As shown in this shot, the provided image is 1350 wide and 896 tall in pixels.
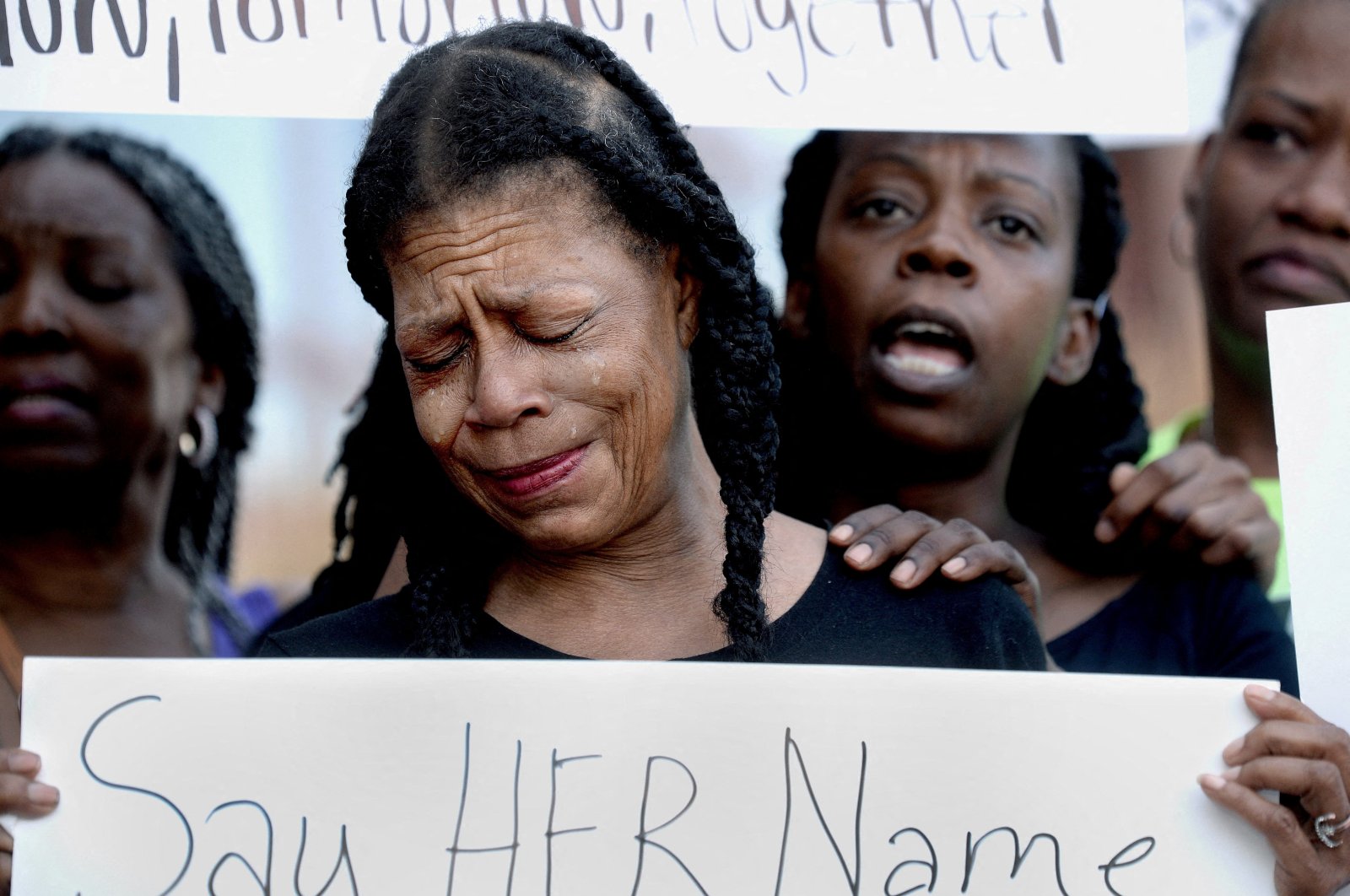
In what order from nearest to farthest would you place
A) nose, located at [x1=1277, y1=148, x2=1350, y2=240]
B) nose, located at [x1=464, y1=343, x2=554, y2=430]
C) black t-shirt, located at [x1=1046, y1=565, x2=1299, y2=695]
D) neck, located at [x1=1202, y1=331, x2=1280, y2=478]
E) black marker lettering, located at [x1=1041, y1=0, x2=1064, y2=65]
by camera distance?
1. nose, located at [x1=464, y1=343, x2=554, y2=430]
2. black marker lettering, located at [x1=1041, y1=0, x2=1064, y2=65]
3. black t-shirt, located at [x1=1046, y1=565, x2=1299, y2=695]
4. nose, located at [x1=1277, y1=148, x2=1350, y2=240]
5. neck, located at [x1=1202, y1=331, x2=1280, y2=478]

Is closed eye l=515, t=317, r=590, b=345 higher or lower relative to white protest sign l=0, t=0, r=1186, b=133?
lower

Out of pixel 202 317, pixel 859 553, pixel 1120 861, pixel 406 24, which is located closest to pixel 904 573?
pixel 859 553

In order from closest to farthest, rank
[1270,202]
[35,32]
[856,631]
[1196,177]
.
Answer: [856,631], [35,32], [1270,202], [1196,177]

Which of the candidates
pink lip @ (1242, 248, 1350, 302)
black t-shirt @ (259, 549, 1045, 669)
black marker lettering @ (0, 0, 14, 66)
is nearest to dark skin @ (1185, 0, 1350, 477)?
pink lip @ (1242, 248, 1350, 302)

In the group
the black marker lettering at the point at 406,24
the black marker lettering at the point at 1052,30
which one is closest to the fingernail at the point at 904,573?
the black marker lettering at the point at 1052,30

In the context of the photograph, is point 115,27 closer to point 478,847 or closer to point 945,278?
point 478,847

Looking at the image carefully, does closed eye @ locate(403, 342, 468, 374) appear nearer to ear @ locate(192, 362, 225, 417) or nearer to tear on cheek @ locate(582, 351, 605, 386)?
tear on cheek @ locate(582, 351, 605, 386)

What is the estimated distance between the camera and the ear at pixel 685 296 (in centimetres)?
196

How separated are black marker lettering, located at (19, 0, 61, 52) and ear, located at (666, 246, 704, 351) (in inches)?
43.8

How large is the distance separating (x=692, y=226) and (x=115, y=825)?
115 centimetres

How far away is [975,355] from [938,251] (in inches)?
8.9

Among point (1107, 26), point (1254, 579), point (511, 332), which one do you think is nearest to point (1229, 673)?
point (1254, 579)

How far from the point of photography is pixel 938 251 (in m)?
2.71

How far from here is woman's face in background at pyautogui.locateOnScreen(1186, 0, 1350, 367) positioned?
3.02m
